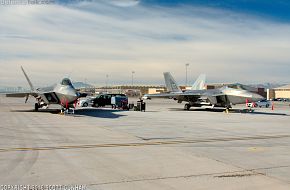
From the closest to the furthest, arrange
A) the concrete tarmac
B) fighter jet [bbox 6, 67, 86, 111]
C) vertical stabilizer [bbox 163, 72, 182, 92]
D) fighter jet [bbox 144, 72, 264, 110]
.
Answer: the concrete tarmac → fighter jet [bbox 6, 67, 86, 111] → fighter jet [bbox 144, 72, 264, 110] → vertical stabilizer [bbox 163, 72, 182, 92]

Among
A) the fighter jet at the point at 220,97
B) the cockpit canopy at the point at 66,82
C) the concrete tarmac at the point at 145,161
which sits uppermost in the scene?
the cockpit canopy at the point at 66,82

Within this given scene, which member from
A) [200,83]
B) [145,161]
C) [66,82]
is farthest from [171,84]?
[145,161]

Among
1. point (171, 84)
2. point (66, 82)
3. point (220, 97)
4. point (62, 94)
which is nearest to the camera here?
point (62, 94)

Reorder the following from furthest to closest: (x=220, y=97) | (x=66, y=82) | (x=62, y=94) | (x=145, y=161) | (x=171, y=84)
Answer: (x=171, y=84) → (x=220, y=97) → (x=66, y=82) → (x=62, y=94) → (x=145, y=161)

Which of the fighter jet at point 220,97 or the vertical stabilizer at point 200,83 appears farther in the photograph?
the vertical stabilizer at point 200,83

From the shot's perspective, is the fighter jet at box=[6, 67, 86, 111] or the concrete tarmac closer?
the concrete tarmac

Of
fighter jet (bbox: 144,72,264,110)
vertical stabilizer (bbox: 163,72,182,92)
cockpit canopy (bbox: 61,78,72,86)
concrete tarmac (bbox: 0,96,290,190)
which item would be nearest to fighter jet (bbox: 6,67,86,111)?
cockpit canopy (bbox: 61,78,72,86)

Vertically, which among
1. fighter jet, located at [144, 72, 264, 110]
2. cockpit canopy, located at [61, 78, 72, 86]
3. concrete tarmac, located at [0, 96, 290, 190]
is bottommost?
concrete tarmac, located at [0, 96, 290, 190]

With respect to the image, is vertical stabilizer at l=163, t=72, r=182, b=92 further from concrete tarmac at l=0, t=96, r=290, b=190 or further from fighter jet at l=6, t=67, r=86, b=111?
concrete tarmac at l=0, t=96, r=290, b=190

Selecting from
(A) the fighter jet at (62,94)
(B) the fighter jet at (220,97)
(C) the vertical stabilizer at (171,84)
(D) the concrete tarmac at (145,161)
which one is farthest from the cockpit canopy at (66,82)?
(C) the vertical stabilizer at (171,84)

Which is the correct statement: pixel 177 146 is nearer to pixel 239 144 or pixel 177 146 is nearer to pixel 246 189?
pixel 239 144

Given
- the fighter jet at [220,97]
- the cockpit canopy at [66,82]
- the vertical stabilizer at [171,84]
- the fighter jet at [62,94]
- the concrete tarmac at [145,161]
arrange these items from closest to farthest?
the concrete tarmac at [145,161] < the fighter jet at [62,94] < the cockpit canopy at [66,82] < the fighter jet at [220,97] < the vertical stabilizer at [171,84]

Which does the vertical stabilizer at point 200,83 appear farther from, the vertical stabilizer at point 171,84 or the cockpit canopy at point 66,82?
the cockpit canopy at point 66,82

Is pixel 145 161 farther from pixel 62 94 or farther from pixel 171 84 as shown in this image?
pixel 171 84
